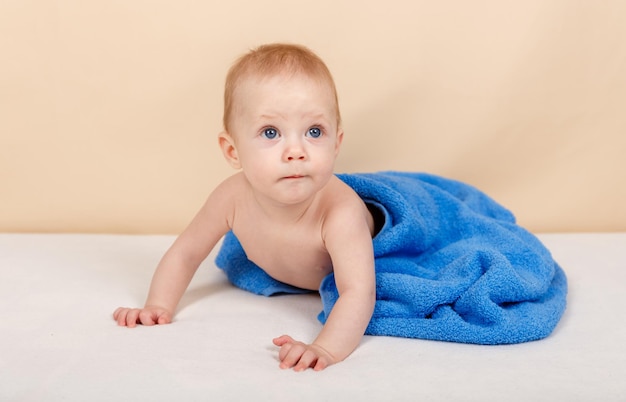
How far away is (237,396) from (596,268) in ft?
3.28

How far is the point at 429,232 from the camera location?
1744 millimetres

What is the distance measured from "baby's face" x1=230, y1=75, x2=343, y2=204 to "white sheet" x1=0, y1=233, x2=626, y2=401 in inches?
10.7

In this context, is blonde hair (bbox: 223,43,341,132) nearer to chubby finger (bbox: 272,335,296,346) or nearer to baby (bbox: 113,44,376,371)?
baby (bbox: 113,44,376,371)

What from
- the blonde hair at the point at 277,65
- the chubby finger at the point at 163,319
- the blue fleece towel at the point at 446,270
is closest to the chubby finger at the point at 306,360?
the blue fleece towel at the point at 446,270

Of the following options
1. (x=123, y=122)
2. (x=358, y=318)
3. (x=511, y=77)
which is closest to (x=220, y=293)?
(x=358, y=318)

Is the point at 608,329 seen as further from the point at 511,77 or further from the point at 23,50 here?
the point at 23,50

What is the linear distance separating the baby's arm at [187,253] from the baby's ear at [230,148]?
13 centimetres

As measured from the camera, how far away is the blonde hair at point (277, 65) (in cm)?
146

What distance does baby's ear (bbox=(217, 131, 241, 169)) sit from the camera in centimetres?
156

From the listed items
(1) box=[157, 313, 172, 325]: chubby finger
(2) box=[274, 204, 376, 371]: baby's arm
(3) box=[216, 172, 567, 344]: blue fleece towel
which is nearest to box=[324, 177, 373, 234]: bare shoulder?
(2) box=[274, 204, 376, 371]: baby's arm

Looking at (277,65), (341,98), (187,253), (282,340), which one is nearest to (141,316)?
(187,253)

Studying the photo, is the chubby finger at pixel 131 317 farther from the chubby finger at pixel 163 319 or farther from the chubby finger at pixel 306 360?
the chubby finger at pixel 306 360

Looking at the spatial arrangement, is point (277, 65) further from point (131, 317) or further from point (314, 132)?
point (131, 317)

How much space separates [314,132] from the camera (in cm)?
148
